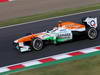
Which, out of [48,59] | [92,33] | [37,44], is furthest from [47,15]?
[48,59]

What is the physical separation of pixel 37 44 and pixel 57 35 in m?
0.76

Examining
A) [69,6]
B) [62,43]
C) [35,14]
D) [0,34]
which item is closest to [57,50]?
[62,43]

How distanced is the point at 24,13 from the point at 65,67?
10326mm

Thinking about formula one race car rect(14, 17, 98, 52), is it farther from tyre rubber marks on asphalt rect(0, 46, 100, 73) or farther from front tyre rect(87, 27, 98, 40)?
tyre rubber marks on asphalt rect(0, 46, 100, 73)

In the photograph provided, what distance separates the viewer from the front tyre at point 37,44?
10590mm

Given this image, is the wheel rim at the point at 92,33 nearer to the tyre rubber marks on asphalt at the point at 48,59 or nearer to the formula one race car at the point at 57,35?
the formula one race car at the point at 57,35

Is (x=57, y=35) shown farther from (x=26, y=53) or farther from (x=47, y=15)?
(x=47, y=15)

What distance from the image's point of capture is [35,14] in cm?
1739

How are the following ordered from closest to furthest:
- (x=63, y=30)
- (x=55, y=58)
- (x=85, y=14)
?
(x=55, y=58), (x=63, y=30), (x=85, y=14)

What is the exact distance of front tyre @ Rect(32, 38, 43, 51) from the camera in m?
10.6

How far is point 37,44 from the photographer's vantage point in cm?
1071

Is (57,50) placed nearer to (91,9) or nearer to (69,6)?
(91,9)

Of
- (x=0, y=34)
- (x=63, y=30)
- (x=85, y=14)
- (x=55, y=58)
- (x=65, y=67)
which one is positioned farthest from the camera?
(x=85, y=14)

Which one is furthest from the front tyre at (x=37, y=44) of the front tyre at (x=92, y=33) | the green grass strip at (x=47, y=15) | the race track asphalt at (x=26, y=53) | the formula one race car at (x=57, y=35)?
the green grass strip at (x=47, y=15)
